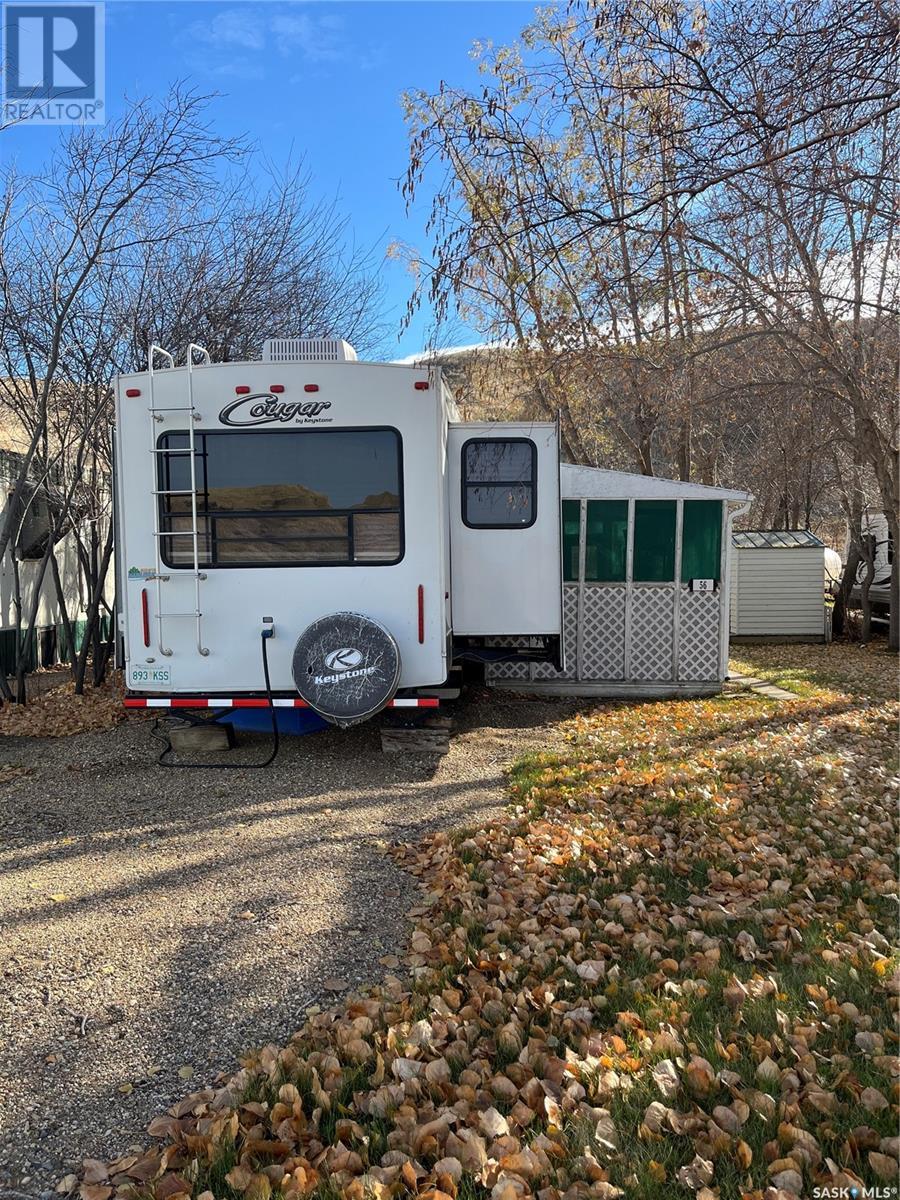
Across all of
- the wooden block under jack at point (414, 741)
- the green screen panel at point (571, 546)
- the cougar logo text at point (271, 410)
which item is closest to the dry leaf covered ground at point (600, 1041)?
the wooden block under jack at point (414, 741)

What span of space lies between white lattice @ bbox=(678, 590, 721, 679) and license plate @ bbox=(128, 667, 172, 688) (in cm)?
598

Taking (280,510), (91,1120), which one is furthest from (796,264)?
(91,1120)

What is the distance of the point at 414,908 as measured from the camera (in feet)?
13.0

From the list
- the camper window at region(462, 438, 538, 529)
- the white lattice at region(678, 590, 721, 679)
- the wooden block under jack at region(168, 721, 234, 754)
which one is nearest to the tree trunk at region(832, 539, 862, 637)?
the white lattice at region(678, 590, 721, 679)

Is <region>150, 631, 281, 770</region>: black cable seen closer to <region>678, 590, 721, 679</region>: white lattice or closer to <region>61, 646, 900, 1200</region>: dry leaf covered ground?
<region>61, 646, 900, 1200</region>: dry leaf covered ground

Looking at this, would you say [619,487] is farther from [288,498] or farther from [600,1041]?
[600,1041]

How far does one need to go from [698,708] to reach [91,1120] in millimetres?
7556

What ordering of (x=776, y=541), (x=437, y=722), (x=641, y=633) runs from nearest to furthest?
(x=437, y=722) → (x=641, y=633) → (x=776, y=541)

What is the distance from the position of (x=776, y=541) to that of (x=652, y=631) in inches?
296

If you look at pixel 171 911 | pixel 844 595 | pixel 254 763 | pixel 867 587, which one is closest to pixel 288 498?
pixel 254 763

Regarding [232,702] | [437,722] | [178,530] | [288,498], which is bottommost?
[437,722]

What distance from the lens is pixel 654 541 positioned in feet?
32.2

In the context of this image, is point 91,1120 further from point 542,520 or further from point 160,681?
point 542,520

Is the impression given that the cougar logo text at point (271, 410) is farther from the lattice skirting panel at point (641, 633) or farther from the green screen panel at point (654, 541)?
the green screen panel at point (654, 541)
